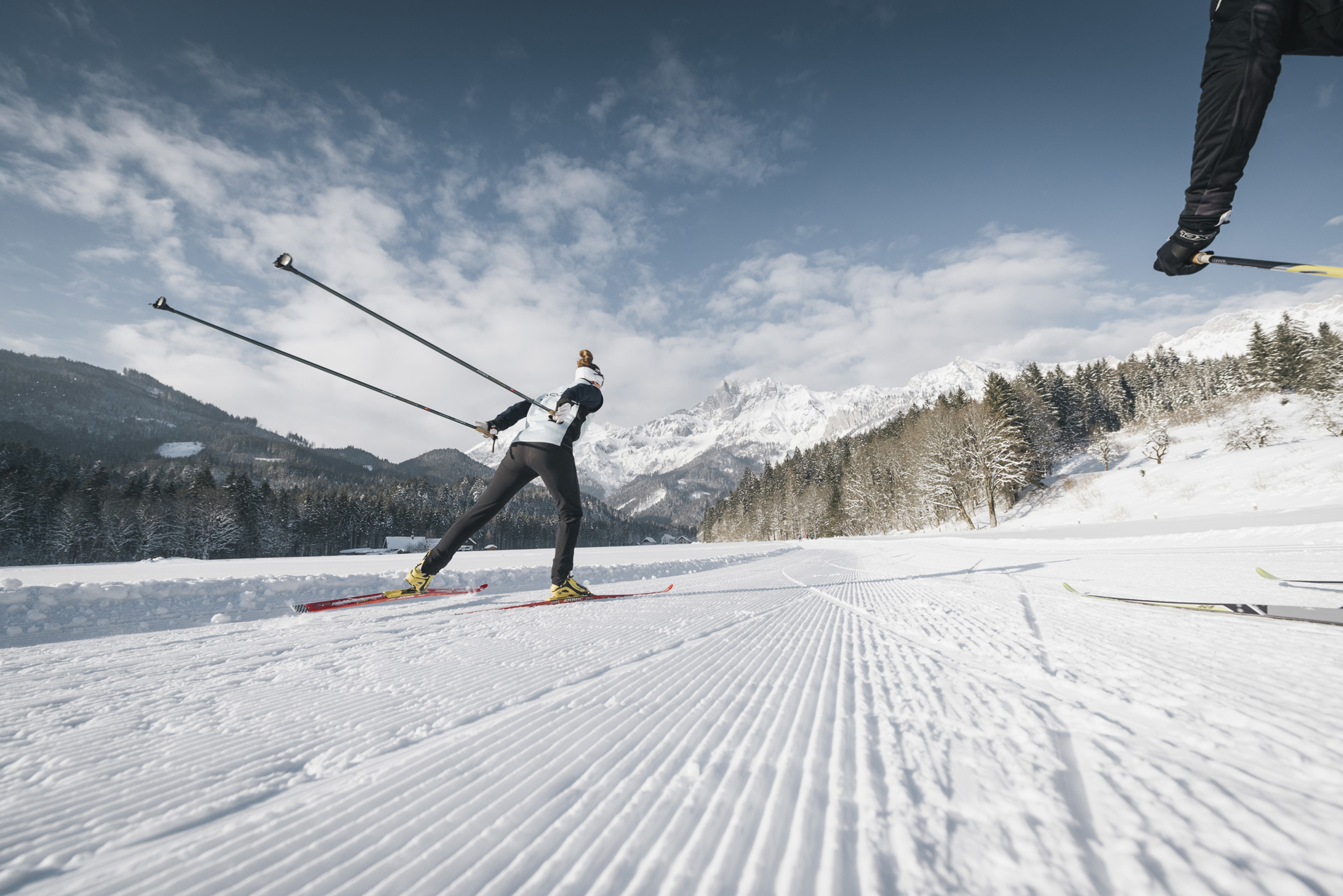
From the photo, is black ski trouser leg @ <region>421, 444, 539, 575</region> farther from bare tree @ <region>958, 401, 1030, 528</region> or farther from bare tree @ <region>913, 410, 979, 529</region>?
bare tree @ <region>913, 410, 979, 529</region>

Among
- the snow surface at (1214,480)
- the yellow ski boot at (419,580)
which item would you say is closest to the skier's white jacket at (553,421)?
the yellow ski boot at (419,580)

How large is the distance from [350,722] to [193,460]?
15579cm

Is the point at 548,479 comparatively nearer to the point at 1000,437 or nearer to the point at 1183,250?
the point at 1183,250

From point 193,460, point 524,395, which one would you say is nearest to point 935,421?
point 524,395

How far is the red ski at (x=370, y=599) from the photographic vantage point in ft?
14.7

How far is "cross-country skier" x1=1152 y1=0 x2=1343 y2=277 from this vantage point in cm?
173

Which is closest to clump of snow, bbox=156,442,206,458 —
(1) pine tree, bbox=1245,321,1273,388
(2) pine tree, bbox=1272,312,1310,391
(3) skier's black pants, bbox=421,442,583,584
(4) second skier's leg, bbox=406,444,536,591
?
(4) second skier's leg, bbox=406,444,536,591

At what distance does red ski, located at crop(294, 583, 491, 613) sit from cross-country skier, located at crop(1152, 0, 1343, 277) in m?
6.25

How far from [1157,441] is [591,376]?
1882 inches

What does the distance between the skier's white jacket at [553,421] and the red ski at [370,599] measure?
2.01 metres

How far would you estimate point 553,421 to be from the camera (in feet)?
→ 16.9

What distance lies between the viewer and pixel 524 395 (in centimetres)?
570

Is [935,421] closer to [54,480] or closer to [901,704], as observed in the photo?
[901,704]

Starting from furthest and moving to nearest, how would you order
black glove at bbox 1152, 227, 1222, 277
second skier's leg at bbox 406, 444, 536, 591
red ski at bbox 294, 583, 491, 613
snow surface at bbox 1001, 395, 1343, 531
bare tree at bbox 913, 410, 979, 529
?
bare tree at bbox 913, 410, 979, 529 → snow surface at bbox 1001, 395, 1343, 531 → second skier's leg at bbox 406, 444, 536, 591 → red ski at bbox 294, 583, 491, 613 → black glove at bbox 1152, 227, 1222, 277
